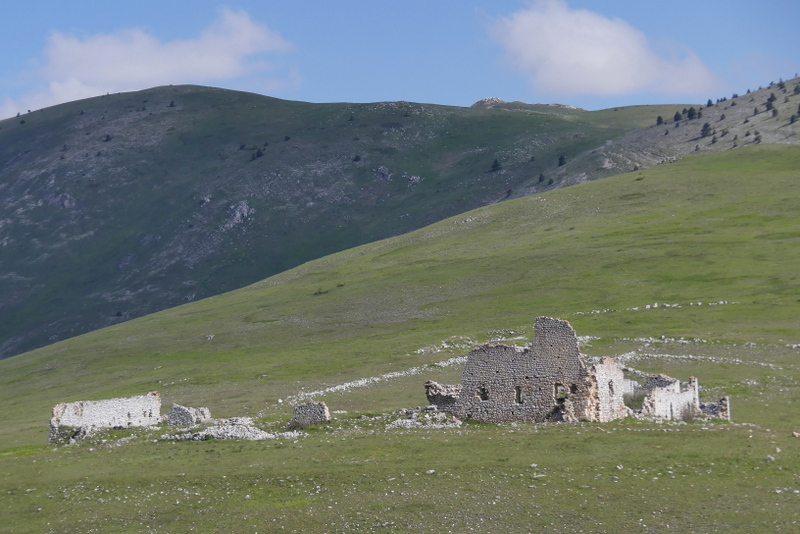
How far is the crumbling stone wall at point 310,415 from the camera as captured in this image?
47.9m

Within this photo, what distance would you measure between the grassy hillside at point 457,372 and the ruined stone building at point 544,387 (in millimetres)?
1714

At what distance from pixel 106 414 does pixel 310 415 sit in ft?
48.4

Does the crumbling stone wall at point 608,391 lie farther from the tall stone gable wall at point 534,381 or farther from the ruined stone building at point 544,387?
the tall stone gable wall at point 534,381

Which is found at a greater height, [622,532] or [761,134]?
[761,134]

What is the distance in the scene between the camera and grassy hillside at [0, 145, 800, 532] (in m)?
32.8

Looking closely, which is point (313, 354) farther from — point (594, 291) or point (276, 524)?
point (276, 524)

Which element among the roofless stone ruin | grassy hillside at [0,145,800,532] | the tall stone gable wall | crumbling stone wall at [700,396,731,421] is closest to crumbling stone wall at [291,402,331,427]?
the roofless stone ruin

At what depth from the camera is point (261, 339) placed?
110 m

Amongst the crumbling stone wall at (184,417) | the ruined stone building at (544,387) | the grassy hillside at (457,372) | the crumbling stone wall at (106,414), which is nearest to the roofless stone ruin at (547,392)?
the ruined stone building at (544,387)

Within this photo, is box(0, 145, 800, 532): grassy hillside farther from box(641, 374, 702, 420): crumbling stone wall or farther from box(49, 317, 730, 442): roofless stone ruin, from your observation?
box(641, 374, 702, 420): crumbling stone wall

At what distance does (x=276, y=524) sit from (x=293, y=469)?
6.68 meters

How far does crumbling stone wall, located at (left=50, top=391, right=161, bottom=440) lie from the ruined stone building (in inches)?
757

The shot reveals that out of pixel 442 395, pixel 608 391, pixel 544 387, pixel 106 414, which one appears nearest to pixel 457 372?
pixel 106 414

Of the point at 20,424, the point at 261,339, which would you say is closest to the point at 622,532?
the point at 20,424
